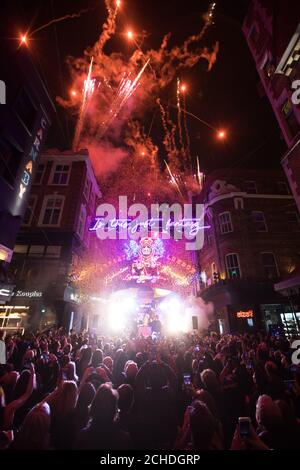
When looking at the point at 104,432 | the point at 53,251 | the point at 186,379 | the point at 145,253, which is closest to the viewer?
the point at 104,432

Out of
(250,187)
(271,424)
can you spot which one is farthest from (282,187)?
(271,424)

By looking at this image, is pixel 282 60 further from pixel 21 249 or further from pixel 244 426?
pixel 21 249

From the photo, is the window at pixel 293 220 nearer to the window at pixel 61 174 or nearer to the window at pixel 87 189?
the window at pixel 87 189

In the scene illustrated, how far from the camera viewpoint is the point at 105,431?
10.4ft

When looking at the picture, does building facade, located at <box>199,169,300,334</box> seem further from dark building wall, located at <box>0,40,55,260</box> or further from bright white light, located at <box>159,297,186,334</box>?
dark building wall, located at <box>0,40,55,260</box>

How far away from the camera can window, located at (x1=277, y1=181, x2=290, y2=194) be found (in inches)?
1048

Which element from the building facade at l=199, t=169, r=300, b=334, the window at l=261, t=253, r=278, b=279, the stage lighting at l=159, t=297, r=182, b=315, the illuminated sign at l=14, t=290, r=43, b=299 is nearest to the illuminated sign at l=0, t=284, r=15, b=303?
the illuminated sign at l=14, t=290, r=43, b=299

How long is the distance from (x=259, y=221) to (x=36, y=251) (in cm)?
2398

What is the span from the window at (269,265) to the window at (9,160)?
22.9 metres

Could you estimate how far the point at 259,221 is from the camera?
82.7 ft

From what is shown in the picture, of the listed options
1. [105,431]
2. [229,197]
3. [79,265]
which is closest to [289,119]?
[229,197]

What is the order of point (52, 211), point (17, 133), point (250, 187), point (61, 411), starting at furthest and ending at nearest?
point (250, 187)
point (52, 211)
point (17, 133)
point (61, 411)

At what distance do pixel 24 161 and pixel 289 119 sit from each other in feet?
57.2

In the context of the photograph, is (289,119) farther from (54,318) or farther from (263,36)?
(54,318)
